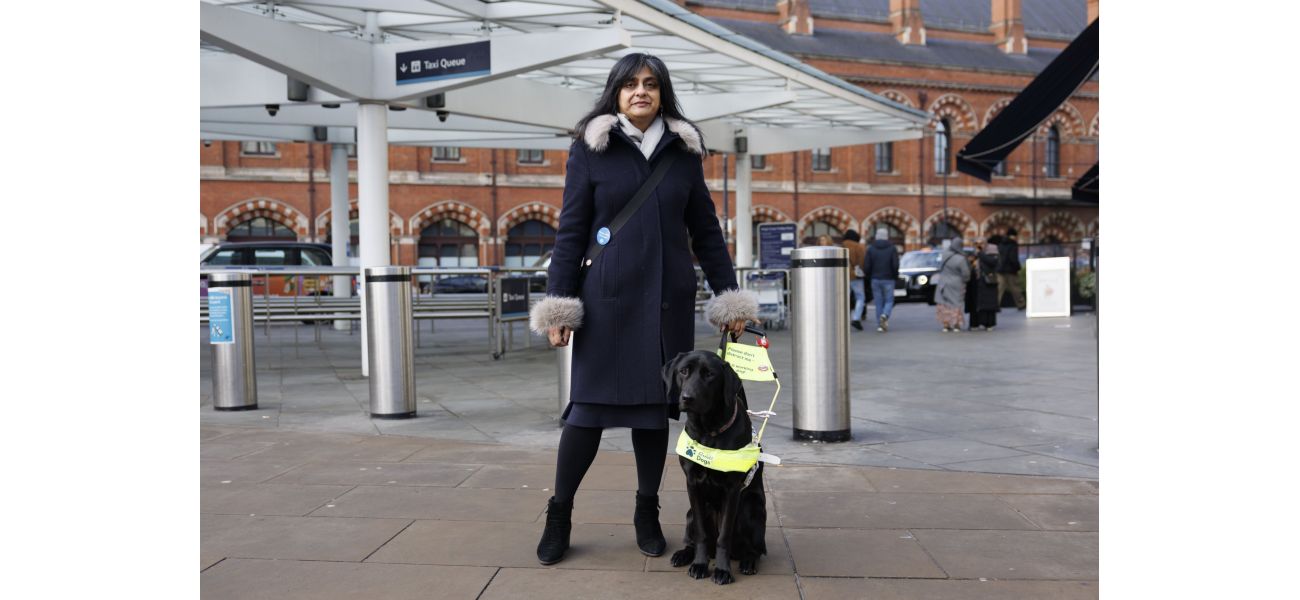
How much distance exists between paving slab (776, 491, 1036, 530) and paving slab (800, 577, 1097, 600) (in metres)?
0.70

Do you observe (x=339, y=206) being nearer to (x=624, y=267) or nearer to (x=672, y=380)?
(x=624, y=267)

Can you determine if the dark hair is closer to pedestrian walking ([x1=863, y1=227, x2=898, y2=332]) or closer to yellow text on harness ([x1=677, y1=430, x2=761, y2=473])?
yellow text on harness ([x1=677, y1=430, x2=761, y2=473])

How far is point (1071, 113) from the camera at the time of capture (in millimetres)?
44031

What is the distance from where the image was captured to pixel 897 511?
431cm

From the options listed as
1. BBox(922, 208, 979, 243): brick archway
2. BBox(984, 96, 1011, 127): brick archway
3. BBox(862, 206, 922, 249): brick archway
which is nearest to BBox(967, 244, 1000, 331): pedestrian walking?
BBox(862, 206, 922, 249): brick archway

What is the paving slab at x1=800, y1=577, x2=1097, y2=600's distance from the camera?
3.21 m

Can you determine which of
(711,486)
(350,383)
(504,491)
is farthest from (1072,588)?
(350,383)

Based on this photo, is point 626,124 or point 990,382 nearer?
point 626,124

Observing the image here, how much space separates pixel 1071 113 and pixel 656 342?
4516cm

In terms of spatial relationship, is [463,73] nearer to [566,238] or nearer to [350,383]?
[350,383]

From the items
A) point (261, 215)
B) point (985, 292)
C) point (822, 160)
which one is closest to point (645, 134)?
point (985, 292)

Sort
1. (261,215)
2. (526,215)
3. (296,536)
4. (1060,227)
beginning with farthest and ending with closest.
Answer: (1060,227), (526,215), (261,215), (296,536)

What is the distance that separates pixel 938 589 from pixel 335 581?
200cm

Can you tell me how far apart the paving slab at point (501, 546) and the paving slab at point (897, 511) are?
75cm
